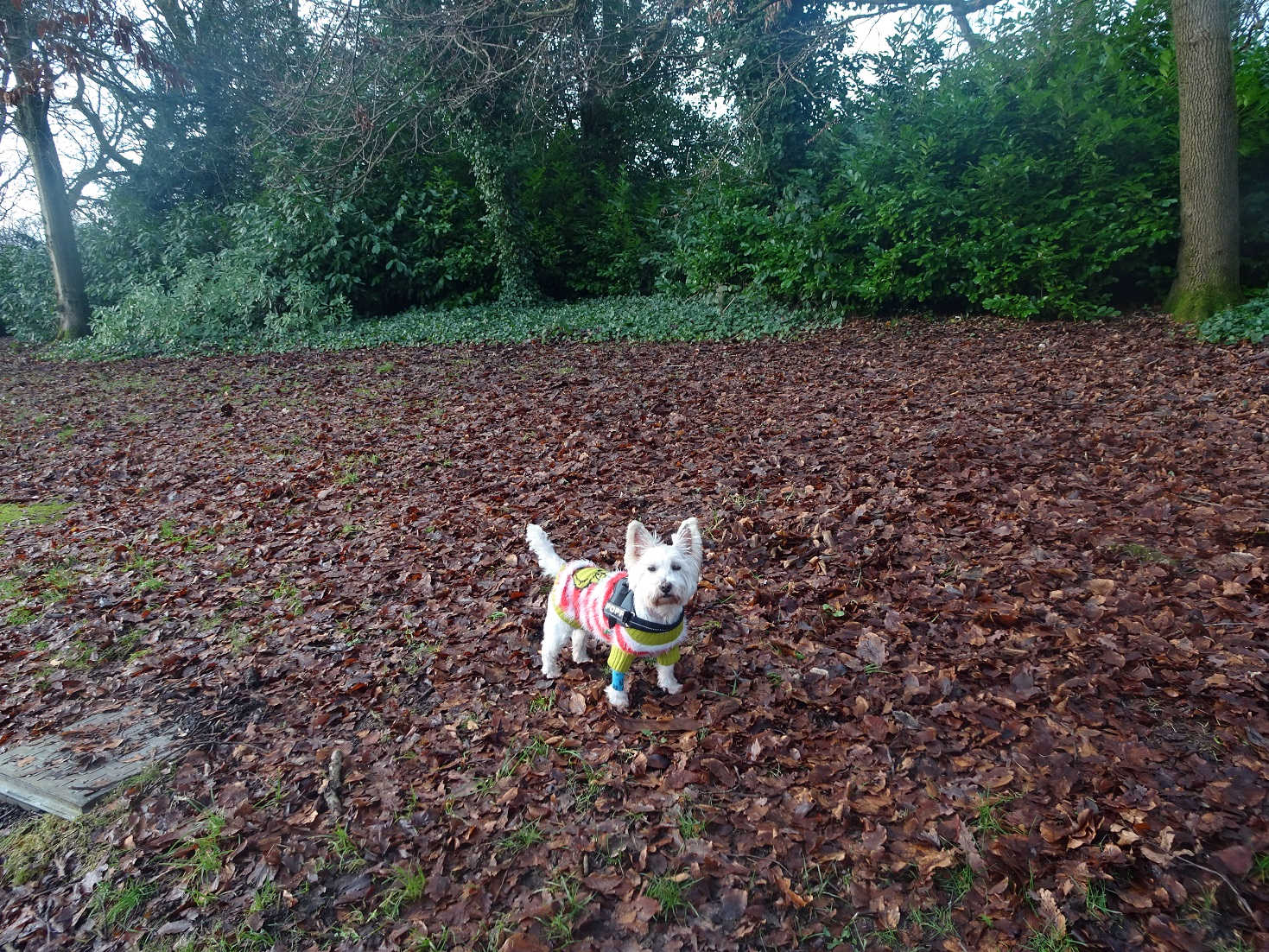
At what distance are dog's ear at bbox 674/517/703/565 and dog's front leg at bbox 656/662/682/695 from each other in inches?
23.2

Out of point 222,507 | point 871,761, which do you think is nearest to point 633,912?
point 871,761

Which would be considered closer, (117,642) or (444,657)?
(444,657)

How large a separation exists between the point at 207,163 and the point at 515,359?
12.8 metres

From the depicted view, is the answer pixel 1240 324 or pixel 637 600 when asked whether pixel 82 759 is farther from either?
pixel 1240 324

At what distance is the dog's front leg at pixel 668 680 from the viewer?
143 inches

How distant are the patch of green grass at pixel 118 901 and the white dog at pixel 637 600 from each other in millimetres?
1896

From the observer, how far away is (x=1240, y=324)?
26.4 ft

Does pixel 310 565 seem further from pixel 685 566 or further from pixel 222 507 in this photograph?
pixel 685 566

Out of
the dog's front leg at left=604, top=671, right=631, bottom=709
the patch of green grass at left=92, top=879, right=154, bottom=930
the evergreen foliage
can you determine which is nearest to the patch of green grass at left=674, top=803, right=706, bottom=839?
the dog's front leg at left=604, top=671, right=631, bottom=709

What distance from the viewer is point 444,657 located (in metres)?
4.12

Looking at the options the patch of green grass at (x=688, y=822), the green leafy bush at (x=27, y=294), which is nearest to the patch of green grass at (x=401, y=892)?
the patch of green grass at (x=688, y=822)

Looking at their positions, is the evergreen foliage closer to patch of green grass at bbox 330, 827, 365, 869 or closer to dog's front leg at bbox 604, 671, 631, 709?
dog's front leg at bbox 604, 671, 631, 709

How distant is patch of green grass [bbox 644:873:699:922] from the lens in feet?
8.60

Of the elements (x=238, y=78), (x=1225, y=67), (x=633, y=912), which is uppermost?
(x=238, y=78)
